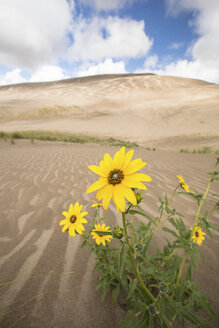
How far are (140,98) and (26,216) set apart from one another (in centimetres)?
2973

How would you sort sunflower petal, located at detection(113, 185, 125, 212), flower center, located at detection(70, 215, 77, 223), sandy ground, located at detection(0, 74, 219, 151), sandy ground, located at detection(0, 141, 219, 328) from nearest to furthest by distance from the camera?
sunflower petal, located at detection(113, 185, 125, 212) < sandy ground, located at detection(0, 141, 219, 328) < flower center, located at detection(70, 215, 77, 223) < sandy ground, located at detection(0, 74, 219, 151)

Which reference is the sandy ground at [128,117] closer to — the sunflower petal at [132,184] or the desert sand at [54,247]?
the desert sand at [54,247]

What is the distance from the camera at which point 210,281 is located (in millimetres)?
1324

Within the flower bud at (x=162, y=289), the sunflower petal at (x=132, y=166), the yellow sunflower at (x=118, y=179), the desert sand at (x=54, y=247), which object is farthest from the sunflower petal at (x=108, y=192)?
the desert sand at (x=54, y=247)

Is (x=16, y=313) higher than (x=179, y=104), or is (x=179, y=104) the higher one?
(x=179, y=104)

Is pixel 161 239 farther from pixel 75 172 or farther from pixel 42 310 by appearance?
pixel 75 172

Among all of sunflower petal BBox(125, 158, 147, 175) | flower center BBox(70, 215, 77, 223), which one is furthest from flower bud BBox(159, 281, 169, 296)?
flower center BBox(70, 215, 77, 223)

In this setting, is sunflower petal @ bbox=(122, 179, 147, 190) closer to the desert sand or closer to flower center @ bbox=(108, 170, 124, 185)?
flower center @ bbox=(108, 170, 124, 185)

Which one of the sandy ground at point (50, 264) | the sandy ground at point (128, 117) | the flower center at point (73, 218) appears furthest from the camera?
the sandy ground at point (128, 117)

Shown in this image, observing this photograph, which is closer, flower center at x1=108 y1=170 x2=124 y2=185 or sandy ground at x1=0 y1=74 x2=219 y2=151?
flower center at x1=108 y1=170 x2=124 y2=185

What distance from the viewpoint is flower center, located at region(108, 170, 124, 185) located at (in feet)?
2.63

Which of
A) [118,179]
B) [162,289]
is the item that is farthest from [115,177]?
[162,289]

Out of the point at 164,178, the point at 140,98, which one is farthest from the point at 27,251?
the point at 140,98

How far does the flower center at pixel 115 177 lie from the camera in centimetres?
80
